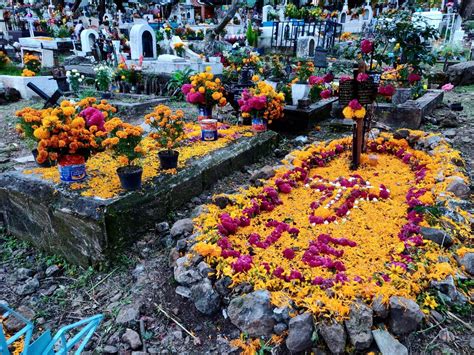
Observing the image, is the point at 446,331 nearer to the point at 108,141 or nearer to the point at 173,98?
the point at 108,141

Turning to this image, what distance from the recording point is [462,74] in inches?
455

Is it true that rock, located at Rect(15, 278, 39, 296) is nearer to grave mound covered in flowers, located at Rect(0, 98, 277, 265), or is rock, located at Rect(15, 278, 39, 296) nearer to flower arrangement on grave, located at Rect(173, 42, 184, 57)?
grave mound covered in flowers, located at Rect(0, 98, 277, 265)

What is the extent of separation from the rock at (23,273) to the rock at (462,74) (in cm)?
1243

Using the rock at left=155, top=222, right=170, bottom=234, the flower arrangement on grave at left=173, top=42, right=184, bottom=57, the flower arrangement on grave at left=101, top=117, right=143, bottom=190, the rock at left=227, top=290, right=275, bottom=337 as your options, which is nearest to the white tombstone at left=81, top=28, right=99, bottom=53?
the flower arrangement on grave at left=173, top=42, right=184, bottom=57

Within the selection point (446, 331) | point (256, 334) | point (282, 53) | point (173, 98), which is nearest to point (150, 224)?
point (256, 334)

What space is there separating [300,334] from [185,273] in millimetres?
1104

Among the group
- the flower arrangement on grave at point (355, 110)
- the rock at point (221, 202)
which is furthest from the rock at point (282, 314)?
the flower arrangement on grave at point (355, 110)

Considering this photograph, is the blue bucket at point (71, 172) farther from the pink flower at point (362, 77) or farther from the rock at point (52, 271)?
the pink flower at point (362, 77)

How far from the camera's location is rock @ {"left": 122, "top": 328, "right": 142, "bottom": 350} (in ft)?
8.89

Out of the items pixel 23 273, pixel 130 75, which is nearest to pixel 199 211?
pixel 23 273

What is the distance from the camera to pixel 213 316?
2.83 metres

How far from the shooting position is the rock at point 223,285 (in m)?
2.85

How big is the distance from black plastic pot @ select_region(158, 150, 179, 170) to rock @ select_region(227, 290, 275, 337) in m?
2.19

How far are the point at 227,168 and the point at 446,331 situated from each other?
11.0 feet
